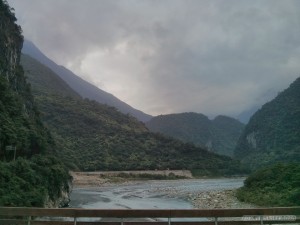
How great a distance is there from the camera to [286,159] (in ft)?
447

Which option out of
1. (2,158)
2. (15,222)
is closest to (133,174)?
(2,158)

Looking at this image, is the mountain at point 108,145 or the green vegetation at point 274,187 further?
Result: the mountain at point 108,145

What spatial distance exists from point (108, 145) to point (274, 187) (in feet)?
302

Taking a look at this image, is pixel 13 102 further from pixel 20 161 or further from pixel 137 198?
pixel 137 198

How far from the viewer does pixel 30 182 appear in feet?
113

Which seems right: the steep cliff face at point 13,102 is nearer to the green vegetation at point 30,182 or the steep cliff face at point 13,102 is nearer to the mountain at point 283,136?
the green vegetation at point 30,182

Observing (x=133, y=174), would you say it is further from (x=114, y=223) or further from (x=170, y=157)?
(x=114, y=223)

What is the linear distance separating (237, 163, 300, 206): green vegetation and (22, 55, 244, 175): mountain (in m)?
62.7

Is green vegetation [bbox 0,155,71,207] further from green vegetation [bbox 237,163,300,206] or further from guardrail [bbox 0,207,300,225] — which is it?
green vegetation [bbox 237,163,300,206]

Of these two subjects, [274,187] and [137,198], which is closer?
[274,187]

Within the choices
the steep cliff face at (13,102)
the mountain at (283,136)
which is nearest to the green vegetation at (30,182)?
the steep cliff face at (13,102)

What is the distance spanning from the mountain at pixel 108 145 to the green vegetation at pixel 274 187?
62.7 metres

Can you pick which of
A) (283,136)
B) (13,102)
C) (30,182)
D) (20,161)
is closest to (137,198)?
(13,102)

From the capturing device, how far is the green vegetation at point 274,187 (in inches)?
1684
